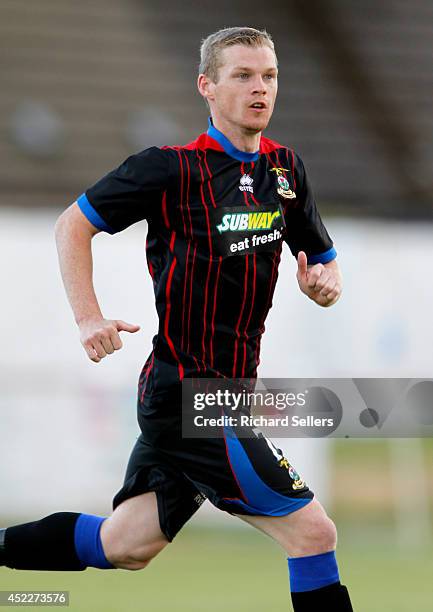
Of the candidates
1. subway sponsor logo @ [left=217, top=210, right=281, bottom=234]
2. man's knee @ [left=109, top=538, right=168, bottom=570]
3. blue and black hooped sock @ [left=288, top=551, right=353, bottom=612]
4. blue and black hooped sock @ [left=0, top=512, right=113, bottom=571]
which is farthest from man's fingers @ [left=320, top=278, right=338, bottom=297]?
blue and black hooped sock @ [left=0, top=512, right=113, bottom=571]

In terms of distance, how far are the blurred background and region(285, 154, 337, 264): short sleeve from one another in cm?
202

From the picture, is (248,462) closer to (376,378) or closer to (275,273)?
(275,273)

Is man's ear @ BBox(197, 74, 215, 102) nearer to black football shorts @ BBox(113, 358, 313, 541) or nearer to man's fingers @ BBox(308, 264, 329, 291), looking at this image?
man's fingers @ BBox(308, 264, 329, 291)

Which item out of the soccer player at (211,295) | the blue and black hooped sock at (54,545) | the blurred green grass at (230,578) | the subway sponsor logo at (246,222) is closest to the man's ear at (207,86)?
the soccer player at (211,295)

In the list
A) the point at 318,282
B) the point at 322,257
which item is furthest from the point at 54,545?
the point at 322,257

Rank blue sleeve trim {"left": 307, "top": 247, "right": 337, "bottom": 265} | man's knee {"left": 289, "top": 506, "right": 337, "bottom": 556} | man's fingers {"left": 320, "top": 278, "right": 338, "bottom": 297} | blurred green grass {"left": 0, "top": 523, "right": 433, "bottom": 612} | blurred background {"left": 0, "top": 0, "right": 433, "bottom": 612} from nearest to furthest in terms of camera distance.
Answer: man's knee {"left": 289, "top": 506, "right": 337, "bottom": 556} < man's fingers {"left": 320, "top": 278, "right": 338, "bottom": 297} < blue sleeve trim {"left": 307, "top": 247, "right": 337, "bottom": 265} < blurred green grass {"left": 0, "top": 523, "right": 433, "bottom": 612} < blurred background {"left": 0, "top": 0, "right": 433, "bottom": 612}

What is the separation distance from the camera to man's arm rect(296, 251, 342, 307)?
398 cm

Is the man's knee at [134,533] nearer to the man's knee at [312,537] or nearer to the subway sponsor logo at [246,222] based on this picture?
the man's knee at [312,537]

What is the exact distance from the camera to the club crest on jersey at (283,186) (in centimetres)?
402

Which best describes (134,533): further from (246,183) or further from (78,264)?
(246,183)

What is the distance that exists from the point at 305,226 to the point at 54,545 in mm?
1488

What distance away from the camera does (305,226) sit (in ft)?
13.8

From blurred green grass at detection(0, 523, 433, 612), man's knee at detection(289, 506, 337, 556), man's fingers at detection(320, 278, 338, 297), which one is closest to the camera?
man's knee at detection(289, 506, 337, 556)

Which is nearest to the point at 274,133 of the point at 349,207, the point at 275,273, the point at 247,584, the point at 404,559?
the point at 349,207
